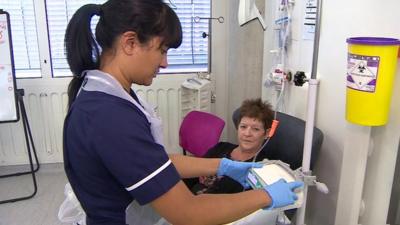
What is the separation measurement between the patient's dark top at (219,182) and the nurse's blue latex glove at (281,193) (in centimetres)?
61

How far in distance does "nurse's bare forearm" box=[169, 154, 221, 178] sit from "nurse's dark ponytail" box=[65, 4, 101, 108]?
0.51 m

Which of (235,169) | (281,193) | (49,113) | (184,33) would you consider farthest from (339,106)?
(49,113)

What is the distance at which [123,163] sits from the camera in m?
0.78

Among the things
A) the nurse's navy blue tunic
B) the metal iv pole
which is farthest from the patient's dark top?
the nurse's navy blue tunic

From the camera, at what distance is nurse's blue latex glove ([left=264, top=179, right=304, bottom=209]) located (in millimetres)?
951

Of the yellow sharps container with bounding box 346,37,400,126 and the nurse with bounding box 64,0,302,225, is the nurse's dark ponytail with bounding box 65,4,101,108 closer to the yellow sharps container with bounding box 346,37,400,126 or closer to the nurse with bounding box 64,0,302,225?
the nurse with bounding box 64,0,302,225

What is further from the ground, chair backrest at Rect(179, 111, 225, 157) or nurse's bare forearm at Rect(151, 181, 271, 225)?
nurse's bare forearm at Rect(151, 181, 271, 225)

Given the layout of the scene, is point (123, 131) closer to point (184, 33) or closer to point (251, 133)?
point (251, 133)

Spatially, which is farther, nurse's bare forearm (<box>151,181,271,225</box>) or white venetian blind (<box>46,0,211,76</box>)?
white venetian blind (<box>46,0,211,76</box>)

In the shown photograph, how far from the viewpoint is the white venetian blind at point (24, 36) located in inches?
104

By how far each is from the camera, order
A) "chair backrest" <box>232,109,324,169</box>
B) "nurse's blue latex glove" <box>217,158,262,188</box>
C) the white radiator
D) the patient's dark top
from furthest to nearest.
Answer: the white radiator
the patient's dark top
"chair backrest" <box>232,109,324,169</box>
"nurse's blue latex glove" <box>217,158,262,188</box>

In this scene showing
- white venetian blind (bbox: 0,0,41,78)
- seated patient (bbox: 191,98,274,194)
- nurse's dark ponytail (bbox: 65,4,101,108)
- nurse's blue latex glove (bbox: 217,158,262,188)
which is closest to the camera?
nurse's dark ponytail (bbox: 65,4,101,108)

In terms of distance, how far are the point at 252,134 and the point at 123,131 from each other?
1.07 meters

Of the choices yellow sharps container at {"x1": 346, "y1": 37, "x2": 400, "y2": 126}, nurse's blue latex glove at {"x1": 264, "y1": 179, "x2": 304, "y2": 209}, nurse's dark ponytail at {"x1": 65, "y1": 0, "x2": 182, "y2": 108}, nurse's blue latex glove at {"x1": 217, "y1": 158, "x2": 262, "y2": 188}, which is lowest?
nurse's blue latex glove at {"x1": 217, "y1": 158, "x2": 262, "y2": 188}
